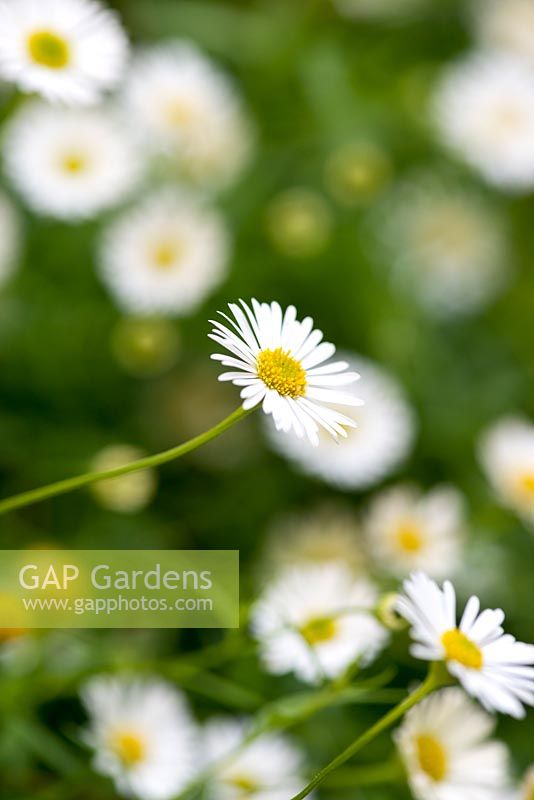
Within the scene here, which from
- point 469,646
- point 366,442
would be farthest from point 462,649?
point 366,442

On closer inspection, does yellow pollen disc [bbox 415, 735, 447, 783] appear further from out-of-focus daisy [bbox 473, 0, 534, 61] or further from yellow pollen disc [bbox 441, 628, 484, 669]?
out-of-focus daisy [bbox 473, 0, 534, 61]

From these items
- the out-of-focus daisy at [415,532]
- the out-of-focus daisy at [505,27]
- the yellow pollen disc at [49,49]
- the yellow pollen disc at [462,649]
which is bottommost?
the yellow pollen disc at [462,649]

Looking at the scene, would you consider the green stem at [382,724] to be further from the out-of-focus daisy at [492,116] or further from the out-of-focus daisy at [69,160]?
the out-of-focus daisy at [492,116]

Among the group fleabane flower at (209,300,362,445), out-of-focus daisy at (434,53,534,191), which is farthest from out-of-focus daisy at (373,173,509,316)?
fleabane flower at (209,300,362,445)

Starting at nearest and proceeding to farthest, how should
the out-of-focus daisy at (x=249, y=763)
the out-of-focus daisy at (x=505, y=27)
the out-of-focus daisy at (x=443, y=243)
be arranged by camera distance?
the out-of-focus daisy at (x=249, y=763) < the out-of-focus daisy at (x=443, y=243) < the out-of-focus daisy at (x=505, y=27)

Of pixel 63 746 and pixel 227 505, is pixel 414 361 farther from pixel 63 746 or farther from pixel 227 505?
pixel 63 746

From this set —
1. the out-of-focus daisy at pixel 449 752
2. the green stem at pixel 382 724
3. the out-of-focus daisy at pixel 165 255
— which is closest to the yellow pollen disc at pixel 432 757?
the out-of-focus daisy at pixel 449 752
